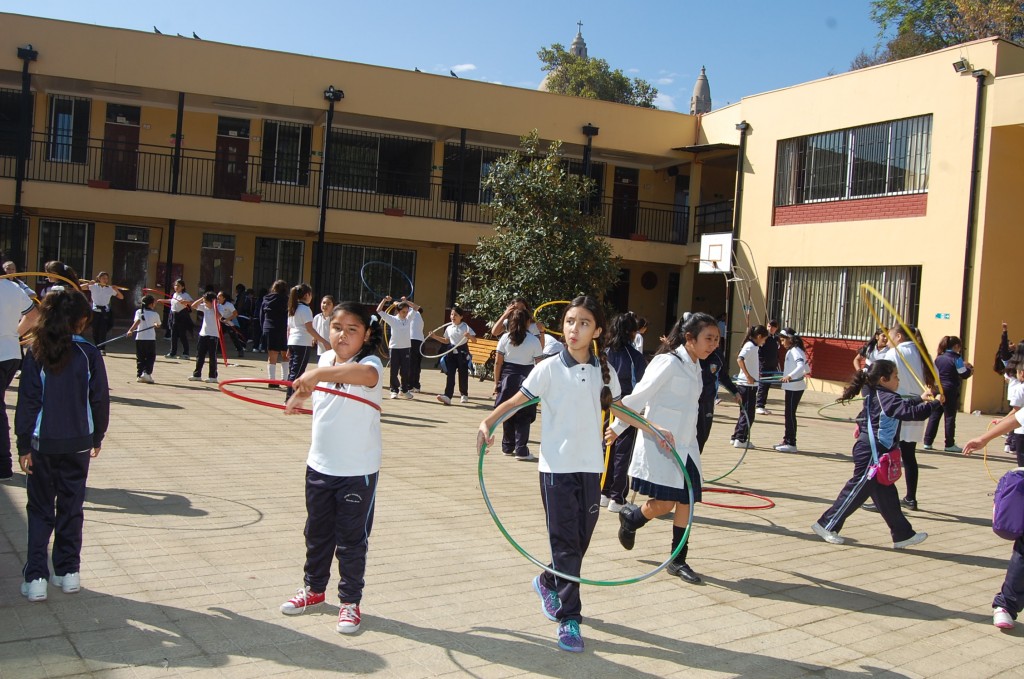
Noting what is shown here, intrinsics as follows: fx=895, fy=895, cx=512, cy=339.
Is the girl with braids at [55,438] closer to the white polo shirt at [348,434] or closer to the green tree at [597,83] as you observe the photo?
the white polo shirt at [348,434]

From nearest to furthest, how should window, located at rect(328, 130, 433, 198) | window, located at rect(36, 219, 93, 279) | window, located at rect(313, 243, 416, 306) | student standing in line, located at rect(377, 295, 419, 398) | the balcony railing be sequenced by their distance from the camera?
student standing in line, located at rect(377, 295, 419, 398)
the balcony railing
window, located at rect(36, 219, 93, 279)
window, located at rect(328, 130, 433, 198)
window, located at rect(313, 243, 416, 306)

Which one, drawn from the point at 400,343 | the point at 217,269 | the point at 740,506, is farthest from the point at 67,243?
the point at 740,506

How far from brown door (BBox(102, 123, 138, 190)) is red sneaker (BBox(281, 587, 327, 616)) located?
71.5 feet

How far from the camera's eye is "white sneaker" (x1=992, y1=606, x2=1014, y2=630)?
17.6 feet

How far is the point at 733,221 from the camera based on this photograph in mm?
25125

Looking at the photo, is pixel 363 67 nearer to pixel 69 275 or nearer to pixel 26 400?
pixel 69 275

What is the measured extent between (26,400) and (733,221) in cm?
2233

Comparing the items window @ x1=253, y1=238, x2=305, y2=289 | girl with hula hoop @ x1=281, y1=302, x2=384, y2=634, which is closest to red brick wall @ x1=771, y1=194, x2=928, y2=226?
window @ x1=253, y1=238, x2=305, y2=289

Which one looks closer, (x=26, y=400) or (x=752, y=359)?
(x=26, y=400)

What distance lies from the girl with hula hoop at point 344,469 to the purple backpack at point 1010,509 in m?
3.68

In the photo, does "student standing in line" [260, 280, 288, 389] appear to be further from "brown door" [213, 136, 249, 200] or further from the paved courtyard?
"brown door" [213, 136, 249, 200]

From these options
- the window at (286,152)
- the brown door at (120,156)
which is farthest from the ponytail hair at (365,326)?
the brown door at (120,156)

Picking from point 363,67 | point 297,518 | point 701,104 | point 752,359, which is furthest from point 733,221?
point 701,104

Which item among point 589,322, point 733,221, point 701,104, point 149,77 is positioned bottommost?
point 589,322
